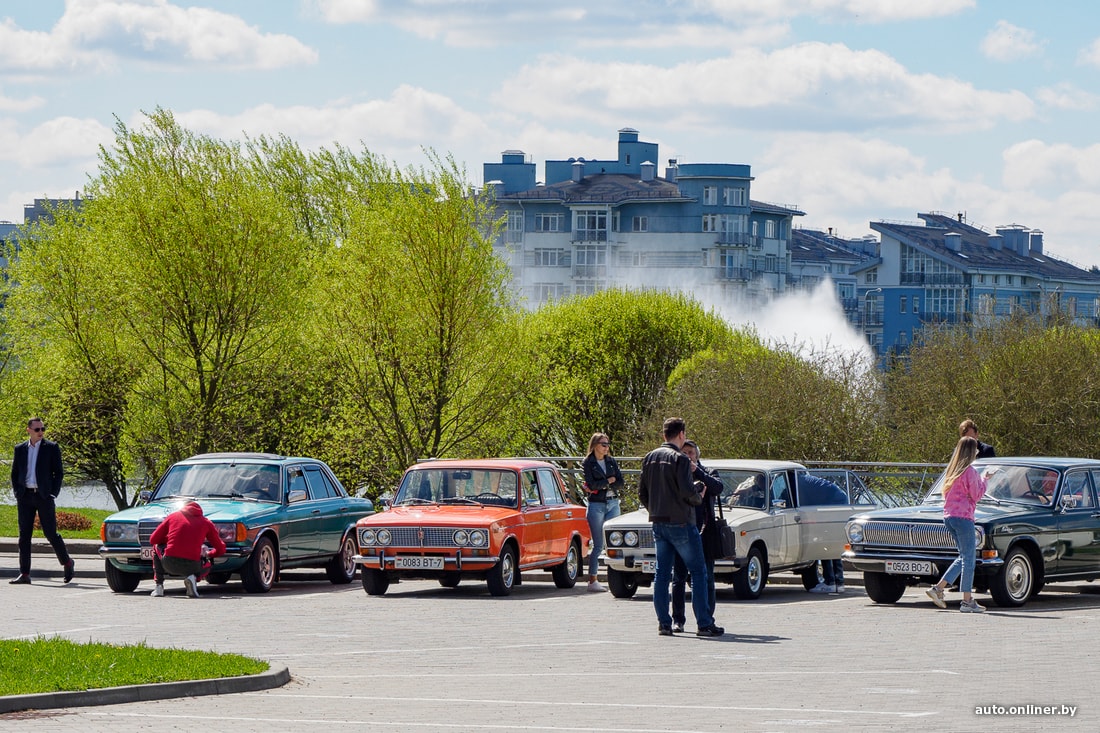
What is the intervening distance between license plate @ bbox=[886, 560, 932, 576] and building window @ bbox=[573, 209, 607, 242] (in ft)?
382

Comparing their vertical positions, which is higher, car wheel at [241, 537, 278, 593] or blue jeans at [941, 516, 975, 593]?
blue jeans at [941, 516, 975, 593]

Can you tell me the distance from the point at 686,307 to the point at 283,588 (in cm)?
3802

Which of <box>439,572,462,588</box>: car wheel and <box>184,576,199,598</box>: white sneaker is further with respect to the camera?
<box>439,572,462,588</box>: car wheel

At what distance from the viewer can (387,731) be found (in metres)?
9.70

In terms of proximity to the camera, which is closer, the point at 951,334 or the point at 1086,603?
the point at 1086,603

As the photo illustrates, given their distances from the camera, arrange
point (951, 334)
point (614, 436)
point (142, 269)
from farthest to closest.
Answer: point (614, 436) → point (951, 334) → point (142, 269)

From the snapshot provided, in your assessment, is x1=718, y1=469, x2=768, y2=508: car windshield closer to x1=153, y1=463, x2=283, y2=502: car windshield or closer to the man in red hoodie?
x1=153, y1=463, x2=283, y2=502: car windshield

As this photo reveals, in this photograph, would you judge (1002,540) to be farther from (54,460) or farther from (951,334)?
(951,334)

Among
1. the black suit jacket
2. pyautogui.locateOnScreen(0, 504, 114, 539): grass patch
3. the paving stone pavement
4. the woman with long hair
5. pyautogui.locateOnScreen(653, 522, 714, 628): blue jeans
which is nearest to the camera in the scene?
the paving stone pavement

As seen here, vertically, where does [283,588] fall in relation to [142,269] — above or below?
below

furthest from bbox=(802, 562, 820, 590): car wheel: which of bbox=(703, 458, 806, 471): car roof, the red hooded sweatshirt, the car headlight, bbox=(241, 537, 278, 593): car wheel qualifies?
the car headlight

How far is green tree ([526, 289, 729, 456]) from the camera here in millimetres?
57875

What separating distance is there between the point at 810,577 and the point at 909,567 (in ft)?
9.26

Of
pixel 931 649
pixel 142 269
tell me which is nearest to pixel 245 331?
pixel 142 269
